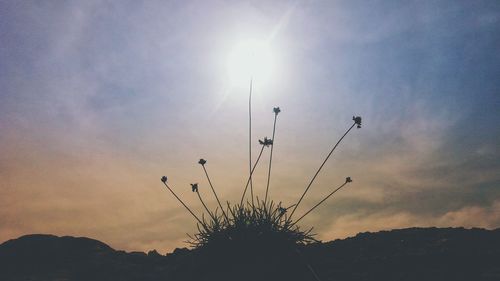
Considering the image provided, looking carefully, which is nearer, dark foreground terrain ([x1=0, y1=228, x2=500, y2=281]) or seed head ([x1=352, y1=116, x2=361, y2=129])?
dark foreground terrain ([x1=0, y1=228, x2=500, y2=281])

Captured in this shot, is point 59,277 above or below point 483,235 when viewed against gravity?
below

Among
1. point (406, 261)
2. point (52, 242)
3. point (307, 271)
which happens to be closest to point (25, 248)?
point (52, 242)

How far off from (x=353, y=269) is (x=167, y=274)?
2320 mm

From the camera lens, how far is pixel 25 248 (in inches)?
240

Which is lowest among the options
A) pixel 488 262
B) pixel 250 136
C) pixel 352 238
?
pixel 488 262

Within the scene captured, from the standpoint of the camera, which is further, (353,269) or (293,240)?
(293,240)

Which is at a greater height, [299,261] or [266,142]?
[266,142]

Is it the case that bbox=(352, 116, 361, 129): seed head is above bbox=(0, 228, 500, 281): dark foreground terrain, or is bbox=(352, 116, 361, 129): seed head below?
above

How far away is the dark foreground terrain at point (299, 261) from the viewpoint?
448 centimetres

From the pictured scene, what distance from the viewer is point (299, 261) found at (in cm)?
514

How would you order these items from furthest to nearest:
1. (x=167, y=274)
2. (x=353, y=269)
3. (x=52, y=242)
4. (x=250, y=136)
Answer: (x=52, y=242), (x=250, y=136), (x=167, y=274), (x=353, y=269)

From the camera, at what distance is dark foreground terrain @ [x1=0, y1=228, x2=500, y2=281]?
14.7 ft

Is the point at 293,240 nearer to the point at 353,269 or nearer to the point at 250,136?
the point at 353,269

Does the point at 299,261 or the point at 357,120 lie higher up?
the point at 357,120
